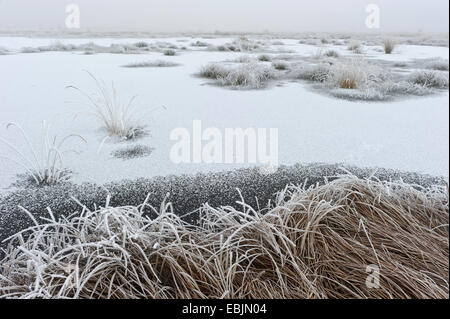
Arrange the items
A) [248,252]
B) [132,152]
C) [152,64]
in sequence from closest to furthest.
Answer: [248,252], [132,152], [152,64]

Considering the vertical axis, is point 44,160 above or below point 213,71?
below

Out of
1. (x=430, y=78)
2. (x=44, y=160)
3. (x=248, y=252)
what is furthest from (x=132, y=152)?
(x=430, y=78)

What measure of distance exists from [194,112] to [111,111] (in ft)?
0.87

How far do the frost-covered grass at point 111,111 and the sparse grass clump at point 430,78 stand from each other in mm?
957

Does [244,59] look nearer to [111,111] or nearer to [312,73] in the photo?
[312,73]

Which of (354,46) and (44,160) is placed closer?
(44,160)

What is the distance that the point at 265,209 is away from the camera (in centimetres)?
104

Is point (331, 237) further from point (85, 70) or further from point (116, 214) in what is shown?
point (85, 70)

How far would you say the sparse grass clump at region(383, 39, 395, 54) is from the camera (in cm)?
107

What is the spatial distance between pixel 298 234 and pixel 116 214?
544 millimetres

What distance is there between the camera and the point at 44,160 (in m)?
1.00

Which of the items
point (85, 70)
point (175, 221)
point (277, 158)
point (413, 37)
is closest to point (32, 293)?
point (175, 221)

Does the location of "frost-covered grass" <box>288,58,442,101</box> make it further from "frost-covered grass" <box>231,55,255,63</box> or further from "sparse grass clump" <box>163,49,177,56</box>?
"sparse grass clump" <box>163,49,177,56</box>

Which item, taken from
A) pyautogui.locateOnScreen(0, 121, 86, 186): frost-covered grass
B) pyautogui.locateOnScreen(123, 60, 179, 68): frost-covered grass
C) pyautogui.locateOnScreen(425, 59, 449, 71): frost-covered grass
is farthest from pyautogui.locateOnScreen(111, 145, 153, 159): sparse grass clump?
pyautogui.locateOnScreen(425, 59, 449, 71): frost-covered grass
